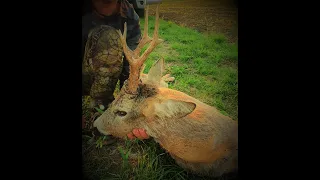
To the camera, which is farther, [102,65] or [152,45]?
[102,65]

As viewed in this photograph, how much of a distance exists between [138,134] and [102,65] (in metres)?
0.70

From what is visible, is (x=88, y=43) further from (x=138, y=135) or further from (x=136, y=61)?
(x=138, y=135)

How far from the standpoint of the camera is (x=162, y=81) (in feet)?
10.5

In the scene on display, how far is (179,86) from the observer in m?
3.18

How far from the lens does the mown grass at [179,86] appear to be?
309cm

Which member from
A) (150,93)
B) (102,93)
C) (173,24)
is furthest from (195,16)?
(102,93)

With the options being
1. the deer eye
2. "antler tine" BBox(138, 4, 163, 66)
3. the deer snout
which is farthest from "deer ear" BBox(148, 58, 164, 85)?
the deer snout

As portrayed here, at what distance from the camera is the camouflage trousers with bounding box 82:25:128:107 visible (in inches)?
129

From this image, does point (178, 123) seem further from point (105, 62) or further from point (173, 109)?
point (105, 62)

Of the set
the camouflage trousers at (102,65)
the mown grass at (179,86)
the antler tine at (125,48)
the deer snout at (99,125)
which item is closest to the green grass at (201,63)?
the mown grass at (179,86)

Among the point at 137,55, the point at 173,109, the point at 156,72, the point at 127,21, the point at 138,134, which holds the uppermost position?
the point at 127,21

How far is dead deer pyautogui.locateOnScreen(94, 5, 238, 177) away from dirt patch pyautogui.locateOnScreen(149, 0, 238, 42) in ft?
0.43

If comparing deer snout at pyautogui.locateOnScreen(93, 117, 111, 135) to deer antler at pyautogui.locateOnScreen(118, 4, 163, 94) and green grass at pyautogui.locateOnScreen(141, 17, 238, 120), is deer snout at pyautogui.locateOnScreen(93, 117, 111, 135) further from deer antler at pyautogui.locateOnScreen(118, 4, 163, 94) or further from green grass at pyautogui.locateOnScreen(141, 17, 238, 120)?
green grass at pyautogui.locateOnScreen(141, 17, 238, 120)

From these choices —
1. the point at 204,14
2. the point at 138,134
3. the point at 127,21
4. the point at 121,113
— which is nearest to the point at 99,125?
the point at 121,113
